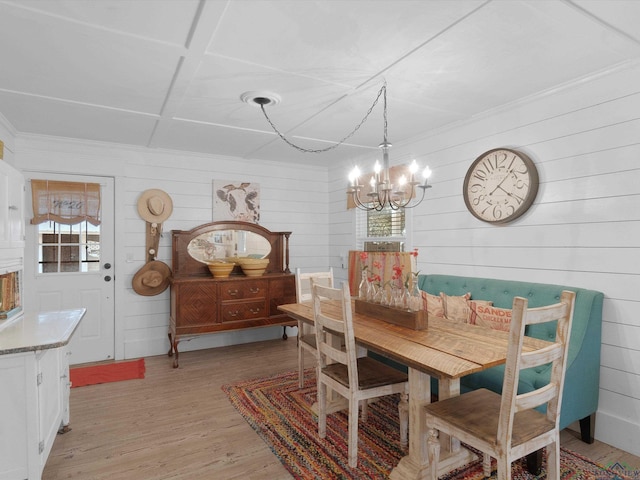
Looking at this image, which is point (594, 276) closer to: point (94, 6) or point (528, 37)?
point (528, 37)

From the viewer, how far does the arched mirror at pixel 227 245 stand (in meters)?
4.53

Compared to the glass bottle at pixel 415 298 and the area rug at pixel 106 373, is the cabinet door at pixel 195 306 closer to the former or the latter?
the area rug at pixel 106 373

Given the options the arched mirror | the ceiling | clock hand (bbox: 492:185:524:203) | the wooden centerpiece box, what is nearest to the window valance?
the ceiling

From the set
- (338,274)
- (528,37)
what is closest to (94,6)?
(528,37)

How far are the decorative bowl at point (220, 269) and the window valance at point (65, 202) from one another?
4.39 ft

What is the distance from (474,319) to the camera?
279 centimetres

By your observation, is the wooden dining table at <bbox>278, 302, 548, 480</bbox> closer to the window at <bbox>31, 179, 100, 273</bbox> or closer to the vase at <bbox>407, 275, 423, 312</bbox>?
the vase at <bbox>407, 275, 423, 312</bbox>

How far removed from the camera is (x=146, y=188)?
4.35m

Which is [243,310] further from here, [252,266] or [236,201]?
[236,201]

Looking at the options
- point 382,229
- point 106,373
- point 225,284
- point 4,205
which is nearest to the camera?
point 4,205

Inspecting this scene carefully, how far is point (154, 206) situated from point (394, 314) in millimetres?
3126

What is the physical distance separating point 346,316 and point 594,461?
1774mm

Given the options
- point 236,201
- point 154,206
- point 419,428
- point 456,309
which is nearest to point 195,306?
point 154,206

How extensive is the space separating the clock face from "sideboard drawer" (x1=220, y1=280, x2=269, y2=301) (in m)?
2.47
